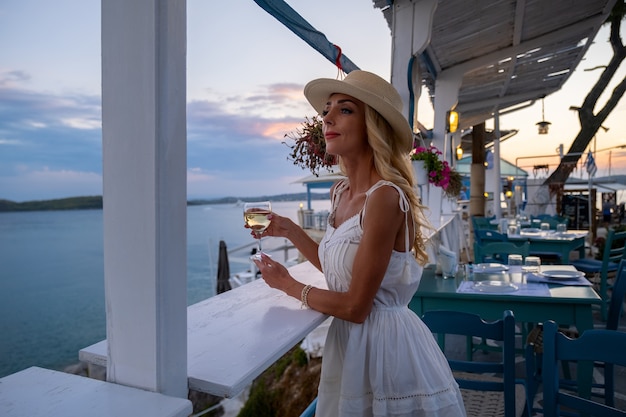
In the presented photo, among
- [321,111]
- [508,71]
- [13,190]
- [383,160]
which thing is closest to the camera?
[13,190]

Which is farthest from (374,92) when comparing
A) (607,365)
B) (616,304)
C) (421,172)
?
(421,172)

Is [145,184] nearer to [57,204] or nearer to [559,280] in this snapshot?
[57,204]

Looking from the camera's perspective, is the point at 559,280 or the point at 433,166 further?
the point at 433,166

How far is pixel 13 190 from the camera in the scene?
0.70 meters

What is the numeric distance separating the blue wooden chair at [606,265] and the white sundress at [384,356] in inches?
139

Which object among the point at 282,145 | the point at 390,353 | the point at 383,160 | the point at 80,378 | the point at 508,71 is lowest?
the point at 390,353

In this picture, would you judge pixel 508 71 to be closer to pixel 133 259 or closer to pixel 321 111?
pixel 321 111

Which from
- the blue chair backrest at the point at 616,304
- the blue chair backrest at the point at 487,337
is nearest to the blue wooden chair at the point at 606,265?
the blue chair backrest at the point at 616,304

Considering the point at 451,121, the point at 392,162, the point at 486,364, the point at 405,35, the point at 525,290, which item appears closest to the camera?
the point at 392,162

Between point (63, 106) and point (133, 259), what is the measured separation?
362mm

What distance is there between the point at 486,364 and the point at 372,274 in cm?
77

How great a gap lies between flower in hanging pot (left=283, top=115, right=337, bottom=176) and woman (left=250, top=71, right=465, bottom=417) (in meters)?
0.27

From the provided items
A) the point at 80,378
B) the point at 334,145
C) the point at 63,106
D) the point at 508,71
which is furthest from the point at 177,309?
the point at 508,71

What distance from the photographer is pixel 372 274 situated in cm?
127
